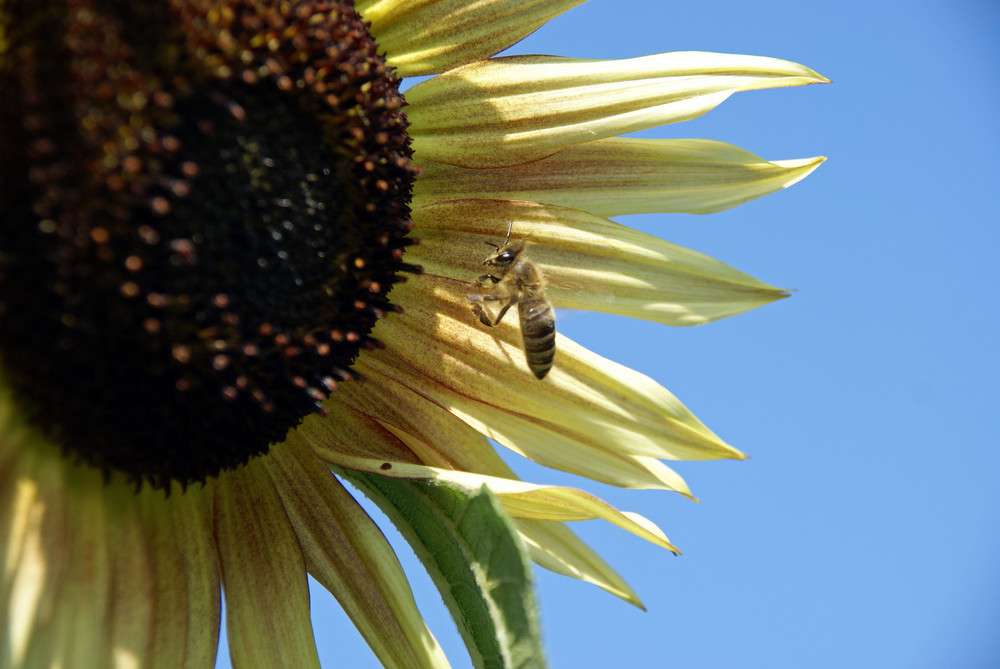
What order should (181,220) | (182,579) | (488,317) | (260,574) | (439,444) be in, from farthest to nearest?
(488,317) < (439,444) < (260,574) < (182,579) < (181,220)

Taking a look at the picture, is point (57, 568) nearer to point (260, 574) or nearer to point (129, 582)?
point (129, 582)

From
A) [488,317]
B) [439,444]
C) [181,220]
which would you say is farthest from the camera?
[488,317]

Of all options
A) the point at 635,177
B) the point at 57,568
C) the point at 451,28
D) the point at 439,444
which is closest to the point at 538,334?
the point at 439,444

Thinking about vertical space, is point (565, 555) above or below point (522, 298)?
below

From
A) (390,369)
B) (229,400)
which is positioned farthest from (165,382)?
(390,369)

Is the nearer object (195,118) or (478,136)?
(195,118)

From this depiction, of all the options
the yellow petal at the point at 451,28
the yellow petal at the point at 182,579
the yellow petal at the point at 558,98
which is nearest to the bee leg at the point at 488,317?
the yellow petal at the point at 558,98

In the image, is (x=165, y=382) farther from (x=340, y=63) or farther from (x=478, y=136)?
(x=478, y=136)
